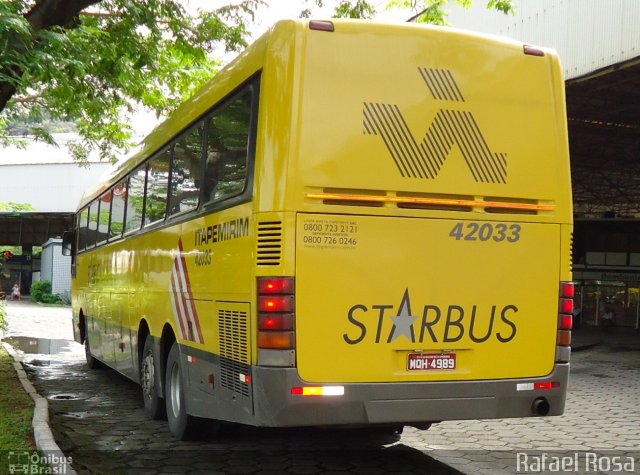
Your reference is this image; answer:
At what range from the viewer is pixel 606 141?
24891 millimetres

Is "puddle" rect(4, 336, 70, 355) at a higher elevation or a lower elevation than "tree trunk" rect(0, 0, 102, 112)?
lower

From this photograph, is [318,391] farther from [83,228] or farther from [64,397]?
[83,228]

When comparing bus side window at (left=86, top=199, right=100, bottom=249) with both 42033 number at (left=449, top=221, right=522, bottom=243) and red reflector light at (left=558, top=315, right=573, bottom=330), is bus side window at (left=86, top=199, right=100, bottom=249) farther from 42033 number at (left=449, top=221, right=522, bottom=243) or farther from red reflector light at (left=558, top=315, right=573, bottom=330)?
red reflector light at (left=558, top=315, right=573, bottom=330)

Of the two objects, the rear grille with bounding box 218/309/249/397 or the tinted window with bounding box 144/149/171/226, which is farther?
the tinted window with bounding box 144/149/171/226

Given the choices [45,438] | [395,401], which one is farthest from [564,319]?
[45,438]

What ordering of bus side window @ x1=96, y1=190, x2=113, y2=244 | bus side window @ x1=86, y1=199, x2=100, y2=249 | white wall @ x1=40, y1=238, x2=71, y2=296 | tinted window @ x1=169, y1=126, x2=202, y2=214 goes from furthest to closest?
white wall @ x1=40, y1=238, x2=71, y2=296 → bus side window @ x1=86, y1=199, x2=100, y2=249 → bus side window @ x1=96, y1=190, x2=113, y2=244 → tinted window @ x1=169, y1=126, x2=202, y2=214

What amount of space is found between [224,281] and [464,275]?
195 centimetres

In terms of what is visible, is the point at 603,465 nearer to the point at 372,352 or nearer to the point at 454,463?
the point at 454,463

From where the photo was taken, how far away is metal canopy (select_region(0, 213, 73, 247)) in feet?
156

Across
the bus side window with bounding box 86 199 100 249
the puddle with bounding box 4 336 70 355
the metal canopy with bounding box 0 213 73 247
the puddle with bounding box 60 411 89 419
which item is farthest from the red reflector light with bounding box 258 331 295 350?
the metal canopy with bounding box 0 213 73 247

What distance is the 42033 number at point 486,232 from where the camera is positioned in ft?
19.2

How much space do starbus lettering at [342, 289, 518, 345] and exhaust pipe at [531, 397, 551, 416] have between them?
561 mm

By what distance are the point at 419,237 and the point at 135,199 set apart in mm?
5206

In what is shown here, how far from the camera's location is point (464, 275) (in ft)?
19.1
